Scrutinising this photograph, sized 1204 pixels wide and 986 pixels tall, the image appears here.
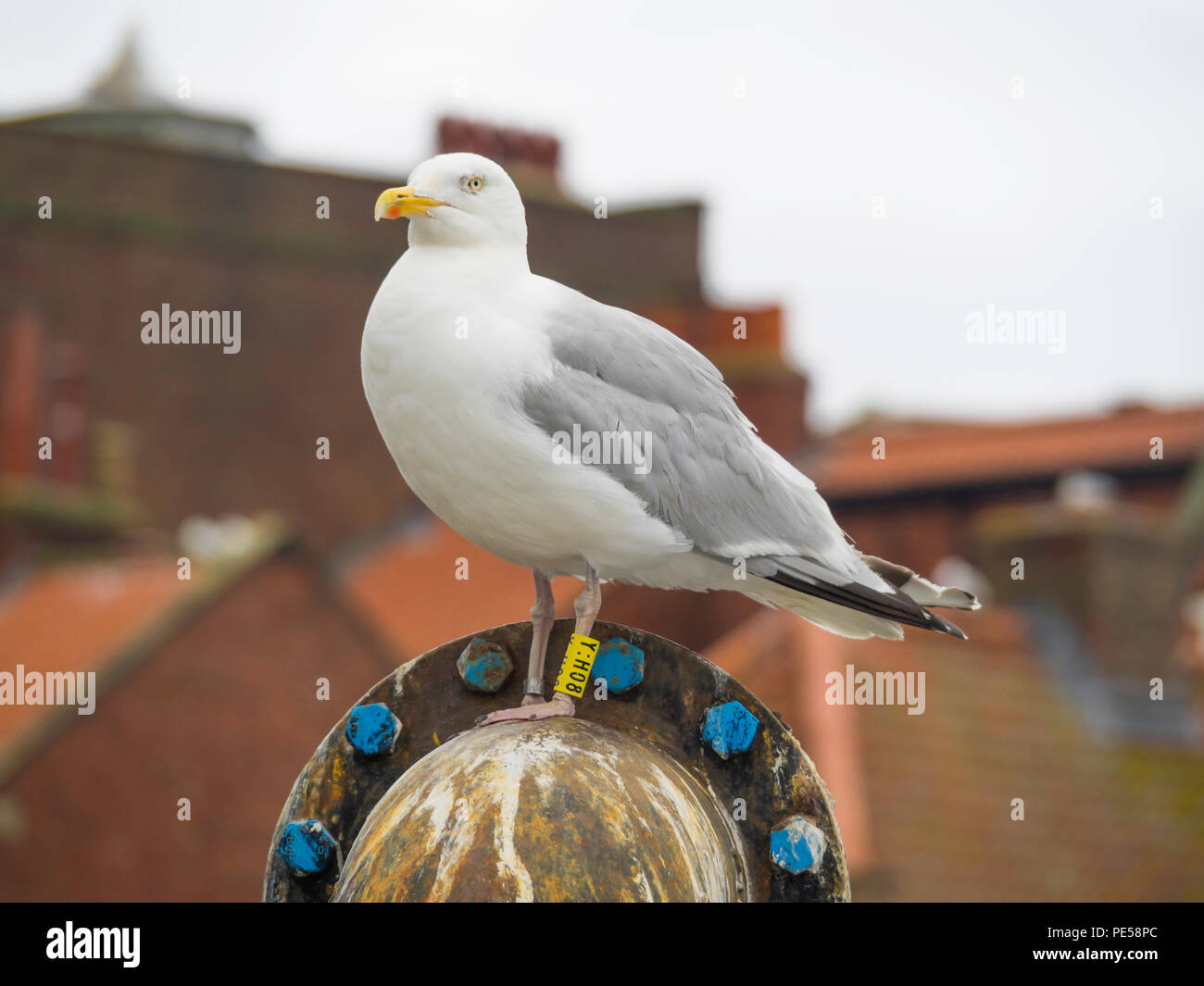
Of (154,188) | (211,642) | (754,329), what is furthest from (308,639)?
(154,188)

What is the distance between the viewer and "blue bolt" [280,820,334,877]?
440 cm

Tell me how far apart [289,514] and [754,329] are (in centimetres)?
1201

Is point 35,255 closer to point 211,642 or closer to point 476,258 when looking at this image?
point 211,642

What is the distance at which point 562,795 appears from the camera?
402 cm

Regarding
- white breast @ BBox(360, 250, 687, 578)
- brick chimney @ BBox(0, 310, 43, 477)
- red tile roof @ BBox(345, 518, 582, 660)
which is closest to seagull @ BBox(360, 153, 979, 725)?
white breast @ BBox(360, 250, 687, 578)

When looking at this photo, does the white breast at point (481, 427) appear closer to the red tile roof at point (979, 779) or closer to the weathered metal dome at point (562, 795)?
the weathered metal dome at point (562, 795)

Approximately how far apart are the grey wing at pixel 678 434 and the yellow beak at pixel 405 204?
0.46 meters

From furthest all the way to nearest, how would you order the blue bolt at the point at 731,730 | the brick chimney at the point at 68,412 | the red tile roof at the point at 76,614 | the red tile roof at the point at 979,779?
the brick chimney at the point at 68,412 < the red tile roof at the point at 76,614 < the red tile roof at the point at 979,779 < the blue bolt at the point at 731,730

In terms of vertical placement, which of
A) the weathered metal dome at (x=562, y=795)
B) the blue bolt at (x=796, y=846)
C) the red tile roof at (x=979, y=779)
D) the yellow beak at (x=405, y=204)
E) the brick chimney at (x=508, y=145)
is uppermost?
the brick chimney at (x=508, y=145)

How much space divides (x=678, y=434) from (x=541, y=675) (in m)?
0.85

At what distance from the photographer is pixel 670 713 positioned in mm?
4613

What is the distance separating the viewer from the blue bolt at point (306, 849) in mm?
4402

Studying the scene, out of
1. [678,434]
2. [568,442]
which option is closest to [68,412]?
[678,434]

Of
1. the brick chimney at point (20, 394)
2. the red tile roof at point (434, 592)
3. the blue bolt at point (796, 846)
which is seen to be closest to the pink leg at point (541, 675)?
the blue bolt at point (796, 846)
